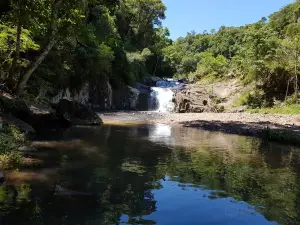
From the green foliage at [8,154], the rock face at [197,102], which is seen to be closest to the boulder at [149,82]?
the rock face at [197,102]

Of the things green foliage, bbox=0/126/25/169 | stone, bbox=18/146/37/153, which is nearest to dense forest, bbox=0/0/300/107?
stone, bbox=18/146/37/153

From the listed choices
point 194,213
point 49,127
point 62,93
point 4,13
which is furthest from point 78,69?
point 194,213

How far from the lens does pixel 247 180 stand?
9.99 m

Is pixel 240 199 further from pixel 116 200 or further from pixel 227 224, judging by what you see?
pixel 116 200

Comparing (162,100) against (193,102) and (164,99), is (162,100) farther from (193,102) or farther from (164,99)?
(193,102)

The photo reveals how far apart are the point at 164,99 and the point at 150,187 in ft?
116

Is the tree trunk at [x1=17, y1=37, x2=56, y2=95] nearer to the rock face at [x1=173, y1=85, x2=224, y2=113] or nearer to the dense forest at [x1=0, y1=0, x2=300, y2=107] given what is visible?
the dense forest at [x1=0, y1=0, x2=300, y2=107]

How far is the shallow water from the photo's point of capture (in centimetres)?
678

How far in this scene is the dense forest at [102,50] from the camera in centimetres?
1434

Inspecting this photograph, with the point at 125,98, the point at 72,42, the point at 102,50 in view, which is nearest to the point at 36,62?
the point at 72,42

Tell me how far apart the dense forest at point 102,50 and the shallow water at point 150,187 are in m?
4.85

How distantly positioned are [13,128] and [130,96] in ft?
99.8

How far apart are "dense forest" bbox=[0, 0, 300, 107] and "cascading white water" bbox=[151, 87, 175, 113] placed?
3.87 m

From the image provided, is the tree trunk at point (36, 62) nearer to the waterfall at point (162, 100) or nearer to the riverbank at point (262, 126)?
the riverbank at point (262, 126)
